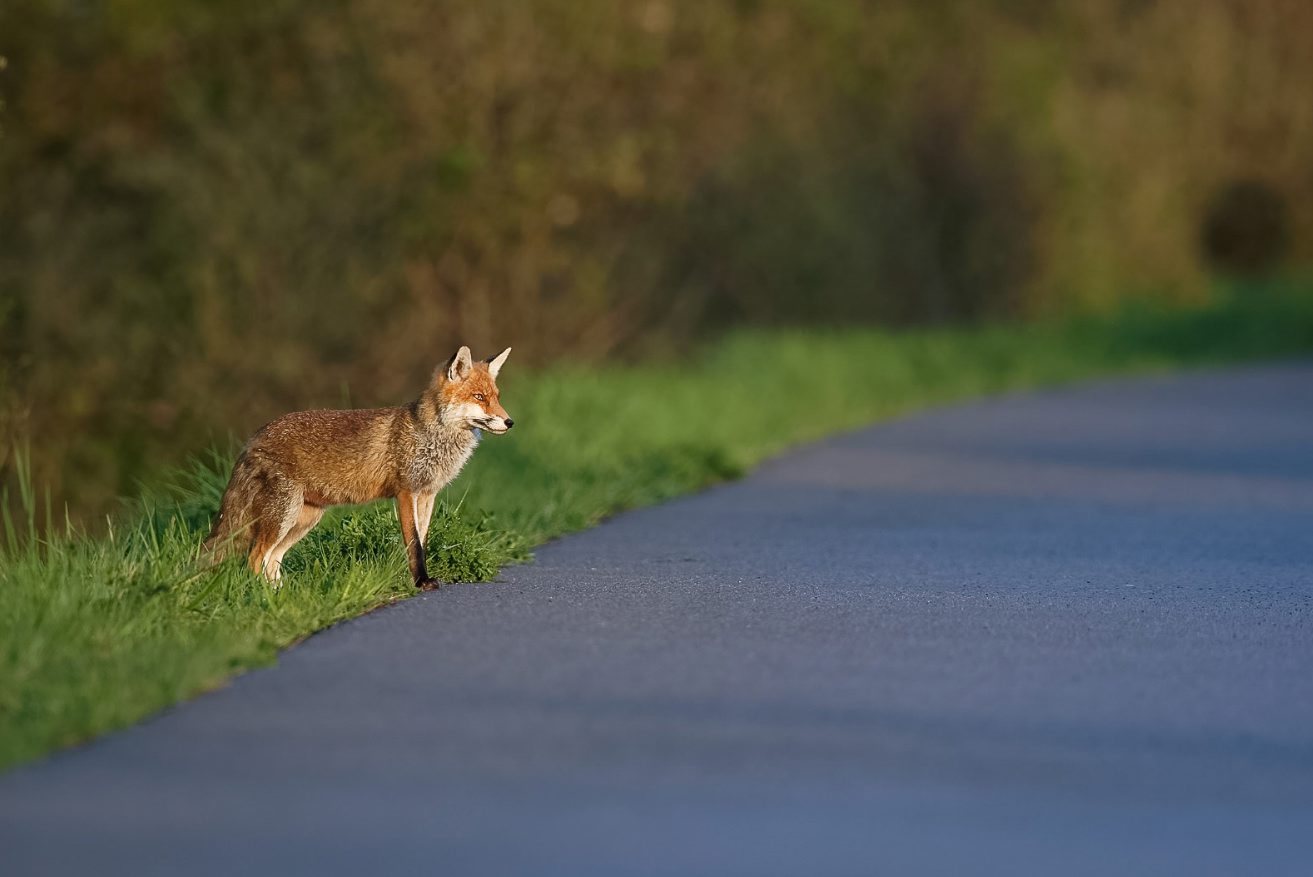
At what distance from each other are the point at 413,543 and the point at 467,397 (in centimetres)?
69

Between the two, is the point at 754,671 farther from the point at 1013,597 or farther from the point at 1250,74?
the point at 1250,74

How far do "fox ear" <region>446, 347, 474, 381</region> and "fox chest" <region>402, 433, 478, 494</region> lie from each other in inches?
10.6

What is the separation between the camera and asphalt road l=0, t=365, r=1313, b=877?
253 inches

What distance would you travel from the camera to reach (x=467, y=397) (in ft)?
35.8

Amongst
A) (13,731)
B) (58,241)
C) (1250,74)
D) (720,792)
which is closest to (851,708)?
(720,792)

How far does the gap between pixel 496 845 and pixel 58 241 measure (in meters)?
12.8

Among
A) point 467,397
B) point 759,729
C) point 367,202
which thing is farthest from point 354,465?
point 367,202

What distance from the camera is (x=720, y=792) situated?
23.0 feet

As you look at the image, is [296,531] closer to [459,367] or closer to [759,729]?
[459,367]

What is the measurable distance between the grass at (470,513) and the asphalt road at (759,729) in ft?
0.77

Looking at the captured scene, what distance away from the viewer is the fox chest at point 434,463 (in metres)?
10.8

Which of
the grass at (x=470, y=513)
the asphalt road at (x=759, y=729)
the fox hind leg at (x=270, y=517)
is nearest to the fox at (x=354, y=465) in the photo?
the fox hind leg at (x=270, y=517)

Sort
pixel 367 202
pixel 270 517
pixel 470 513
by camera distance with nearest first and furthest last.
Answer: pixel 270 517, pixel 470 513, pixel 367 202

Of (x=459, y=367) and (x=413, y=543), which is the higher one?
(x=459, y=367)
